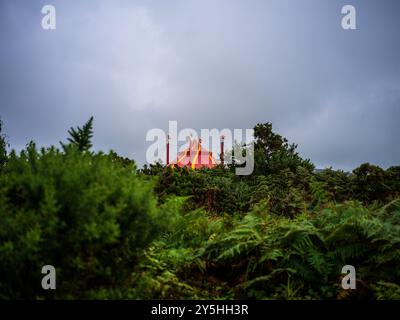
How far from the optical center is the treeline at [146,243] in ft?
8.77

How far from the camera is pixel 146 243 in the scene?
312cm

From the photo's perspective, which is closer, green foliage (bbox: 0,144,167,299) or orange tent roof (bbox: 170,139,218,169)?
green foliage (bbox: 0,144,167,299)

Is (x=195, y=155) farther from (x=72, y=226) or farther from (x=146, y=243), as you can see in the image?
(x=72, y=226)

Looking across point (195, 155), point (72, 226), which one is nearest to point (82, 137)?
point (72, 226)

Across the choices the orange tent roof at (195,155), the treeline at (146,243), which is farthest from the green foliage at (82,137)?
the orange tent roof at (195,155)

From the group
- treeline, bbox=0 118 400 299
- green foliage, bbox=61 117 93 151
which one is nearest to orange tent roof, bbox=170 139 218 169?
treeline, bbox=0 118 400 299

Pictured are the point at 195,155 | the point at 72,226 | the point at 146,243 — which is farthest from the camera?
the point at 195,155

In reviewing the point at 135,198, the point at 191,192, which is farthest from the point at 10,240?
the point at 191,192

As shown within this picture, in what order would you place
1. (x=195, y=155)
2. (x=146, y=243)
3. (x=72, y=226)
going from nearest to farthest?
(x=72, y=226) → (x=146, y=243) → (x=195, y=155)

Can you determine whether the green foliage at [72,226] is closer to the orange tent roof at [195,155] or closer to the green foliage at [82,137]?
the green foliage at [82,137]

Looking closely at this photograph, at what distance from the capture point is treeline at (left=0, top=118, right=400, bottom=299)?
8.77 ft

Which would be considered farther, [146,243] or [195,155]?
[195,155]

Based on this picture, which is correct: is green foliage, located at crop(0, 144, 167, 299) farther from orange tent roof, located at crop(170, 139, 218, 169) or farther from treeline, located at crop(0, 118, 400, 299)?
orange tent roof, located at crop(170, 139, 218, 169)

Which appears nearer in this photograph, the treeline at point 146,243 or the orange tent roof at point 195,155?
the treeline at point 146,243
